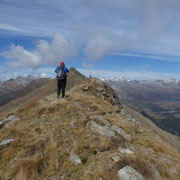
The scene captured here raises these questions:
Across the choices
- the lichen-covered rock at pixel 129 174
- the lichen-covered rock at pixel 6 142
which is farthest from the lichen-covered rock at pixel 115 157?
the lichen-covered rock at pixel 6 142

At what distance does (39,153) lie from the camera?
356 inches

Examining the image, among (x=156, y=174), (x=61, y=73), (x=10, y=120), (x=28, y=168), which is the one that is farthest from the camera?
(x=61, y=73)

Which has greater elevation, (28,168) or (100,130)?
(100,130)

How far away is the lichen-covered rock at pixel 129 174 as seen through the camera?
766 centimetres

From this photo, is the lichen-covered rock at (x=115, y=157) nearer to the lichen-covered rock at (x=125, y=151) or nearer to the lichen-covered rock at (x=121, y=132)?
the lichen-covered rock at (x=125, y=151)

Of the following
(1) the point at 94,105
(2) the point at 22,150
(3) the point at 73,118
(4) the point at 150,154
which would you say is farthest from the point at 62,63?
(4) the point at 150,154

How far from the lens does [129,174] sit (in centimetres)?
782

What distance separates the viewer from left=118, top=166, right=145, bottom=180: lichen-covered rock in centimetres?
Answer: 766

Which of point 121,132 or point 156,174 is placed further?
point 121,132

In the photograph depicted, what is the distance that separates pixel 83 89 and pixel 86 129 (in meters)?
18.4

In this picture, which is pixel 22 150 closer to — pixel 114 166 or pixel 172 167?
pixel 114 166

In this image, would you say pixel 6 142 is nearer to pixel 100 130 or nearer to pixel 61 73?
pixel 100 130

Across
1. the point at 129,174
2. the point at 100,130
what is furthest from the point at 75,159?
the point at 100,130

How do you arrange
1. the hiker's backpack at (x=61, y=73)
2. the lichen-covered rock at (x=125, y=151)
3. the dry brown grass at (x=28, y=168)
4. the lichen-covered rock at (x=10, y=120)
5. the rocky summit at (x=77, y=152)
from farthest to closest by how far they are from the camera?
the hiker's backpack at (x=61, y=73) → the lichen-covered rock at (x=10, y=120) → the lichen-covered rock at (x=125, y=151) → the rocky summit at (x=77, y=152) → the dry brown grass at (x=28, y=168)
